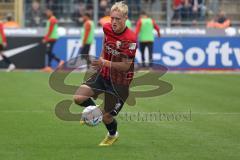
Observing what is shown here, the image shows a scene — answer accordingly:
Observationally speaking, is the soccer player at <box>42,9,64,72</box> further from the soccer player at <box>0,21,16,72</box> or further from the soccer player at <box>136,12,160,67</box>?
the soccer player at <box>136,12,160,67</box>

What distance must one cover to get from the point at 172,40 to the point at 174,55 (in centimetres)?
62

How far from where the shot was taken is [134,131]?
12227mm

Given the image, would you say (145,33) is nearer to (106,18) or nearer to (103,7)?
(106,18)

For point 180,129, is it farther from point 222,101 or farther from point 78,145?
point 222,101

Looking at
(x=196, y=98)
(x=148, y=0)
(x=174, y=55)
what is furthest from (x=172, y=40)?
(x=196, y=98)

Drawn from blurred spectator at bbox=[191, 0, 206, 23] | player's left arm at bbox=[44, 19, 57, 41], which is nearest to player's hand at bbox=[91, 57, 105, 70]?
player's left arm at bbox=[44, 19, 57, 41]

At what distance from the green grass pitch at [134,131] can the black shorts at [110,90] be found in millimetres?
582

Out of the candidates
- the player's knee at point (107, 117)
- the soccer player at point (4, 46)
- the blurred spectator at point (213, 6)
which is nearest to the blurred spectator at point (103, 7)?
the blurred spectator at point (213, 6)

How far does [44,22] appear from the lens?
31.9m

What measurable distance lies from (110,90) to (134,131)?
1.85m

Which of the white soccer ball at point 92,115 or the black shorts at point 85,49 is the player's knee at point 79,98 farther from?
the black shorts at point 85,49

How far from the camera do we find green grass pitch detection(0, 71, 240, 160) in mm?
9828

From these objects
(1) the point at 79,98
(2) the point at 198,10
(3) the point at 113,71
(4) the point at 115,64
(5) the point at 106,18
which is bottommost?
(5) the point at 106,18

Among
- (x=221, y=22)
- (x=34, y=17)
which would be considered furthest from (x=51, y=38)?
(x=221, y=22)
